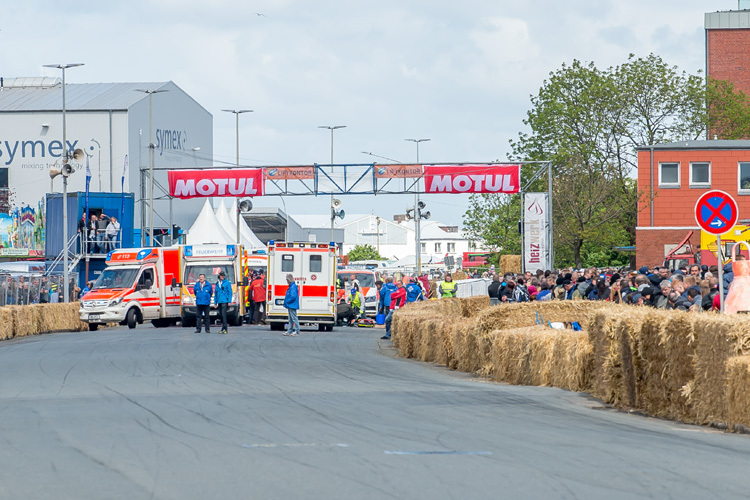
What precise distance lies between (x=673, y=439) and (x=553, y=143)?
51.2 metres

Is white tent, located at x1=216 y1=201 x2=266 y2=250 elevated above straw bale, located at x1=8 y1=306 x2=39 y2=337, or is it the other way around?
white tent, located at x1=216 y1=201 x2=266 y2=250

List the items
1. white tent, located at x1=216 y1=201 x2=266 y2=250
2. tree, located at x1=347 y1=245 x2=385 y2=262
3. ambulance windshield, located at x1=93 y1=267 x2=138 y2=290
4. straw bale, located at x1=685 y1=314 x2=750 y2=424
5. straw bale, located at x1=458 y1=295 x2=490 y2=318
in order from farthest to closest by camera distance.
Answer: tree, located at x1=347 y1=245 x2=385 y2=262 < white tent, located at x1=216 y1=201 x2=266 y2=250 < ambulance windshield, located at x1=93 y1=267 x2=138 y2=290 < straw bale, located at x1=458 y1=295 x2=490 y2=318 < straw bale, located at x1=685 y1=314 x2=750 y2=424

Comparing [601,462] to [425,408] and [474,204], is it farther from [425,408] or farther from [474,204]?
[474,204]

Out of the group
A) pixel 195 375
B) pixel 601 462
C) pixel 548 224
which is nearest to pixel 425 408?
pixel 601 462

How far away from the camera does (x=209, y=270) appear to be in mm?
38719

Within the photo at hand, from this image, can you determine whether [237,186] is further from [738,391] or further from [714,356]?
[738,391]

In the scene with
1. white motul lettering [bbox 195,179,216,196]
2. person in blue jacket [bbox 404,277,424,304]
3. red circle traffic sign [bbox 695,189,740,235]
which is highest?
white motul lettering [bbox 195,179,216,196]

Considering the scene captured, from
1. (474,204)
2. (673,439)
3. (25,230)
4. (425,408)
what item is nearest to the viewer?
(673,439)

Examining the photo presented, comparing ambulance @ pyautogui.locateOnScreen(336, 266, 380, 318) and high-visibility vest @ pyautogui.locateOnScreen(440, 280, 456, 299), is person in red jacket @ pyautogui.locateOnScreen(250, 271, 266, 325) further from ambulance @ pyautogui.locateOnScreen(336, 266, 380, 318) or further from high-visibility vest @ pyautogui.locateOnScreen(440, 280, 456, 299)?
high-visibility vest @ pyautogui.locateOnScreen(440, 280, 456, 299)

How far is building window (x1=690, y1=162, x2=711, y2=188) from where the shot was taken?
47.9 m

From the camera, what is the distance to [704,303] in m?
16.4

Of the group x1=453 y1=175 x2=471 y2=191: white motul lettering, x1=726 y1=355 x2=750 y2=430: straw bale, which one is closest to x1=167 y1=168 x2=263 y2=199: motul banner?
x1=453 y1=175 x2=471 y2=191: white motul lettering

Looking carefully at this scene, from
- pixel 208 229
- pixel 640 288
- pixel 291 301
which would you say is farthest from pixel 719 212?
pixel 208 229

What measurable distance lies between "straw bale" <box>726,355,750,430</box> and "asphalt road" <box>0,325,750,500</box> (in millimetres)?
208
